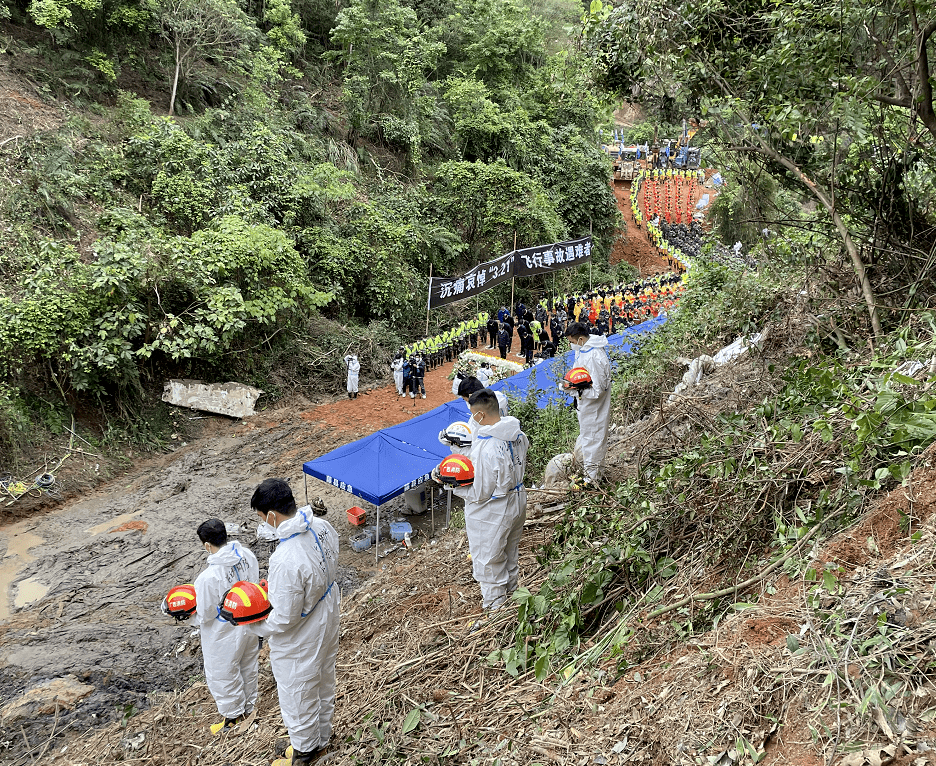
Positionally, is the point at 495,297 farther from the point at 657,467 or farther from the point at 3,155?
the point at 657,467

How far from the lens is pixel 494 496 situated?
14.8 ft

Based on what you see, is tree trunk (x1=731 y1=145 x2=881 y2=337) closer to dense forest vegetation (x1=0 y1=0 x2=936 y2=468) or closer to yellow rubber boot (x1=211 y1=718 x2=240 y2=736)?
dense forest vegetation (x1=0 y1=0 x2=936 y2=468)

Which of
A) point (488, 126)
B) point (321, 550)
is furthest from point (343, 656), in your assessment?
point (488, 126)

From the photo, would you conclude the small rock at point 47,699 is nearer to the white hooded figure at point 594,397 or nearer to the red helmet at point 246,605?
the red helmet at point 246,605

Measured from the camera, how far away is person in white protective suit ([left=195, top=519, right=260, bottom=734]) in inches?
182

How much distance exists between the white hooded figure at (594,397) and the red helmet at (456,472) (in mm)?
2014

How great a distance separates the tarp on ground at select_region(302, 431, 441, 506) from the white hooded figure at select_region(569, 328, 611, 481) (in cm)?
284

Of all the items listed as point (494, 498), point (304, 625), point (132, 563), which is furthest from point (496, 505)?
point (132, 563)

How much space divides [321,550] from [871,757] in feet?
9.27

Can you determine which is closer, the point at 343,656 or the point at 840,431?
the point at 840,431

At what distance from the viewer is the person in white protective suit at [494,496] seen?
4.46m

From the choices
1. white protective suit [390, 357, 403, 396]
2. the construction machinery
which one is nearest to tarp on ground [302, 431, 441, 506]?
white protective suit [390, 357, 403, 396]

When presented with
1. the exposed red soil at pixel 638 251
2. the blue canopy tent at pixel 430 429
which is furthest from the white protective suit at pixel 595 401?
the exposed red soil at pixel 638 251

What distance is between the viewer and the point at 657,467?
5.30 metres
